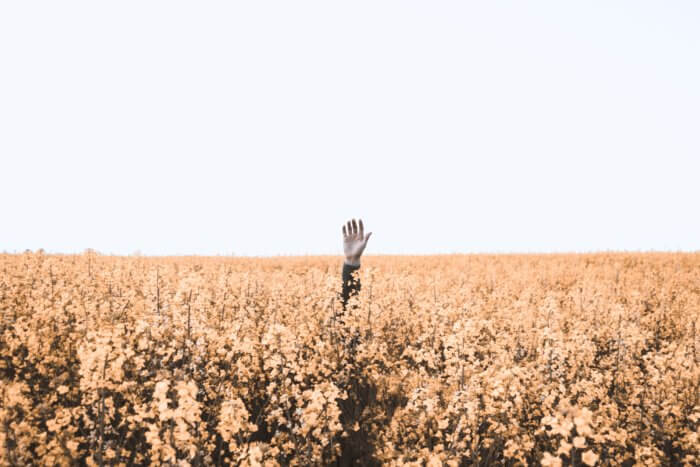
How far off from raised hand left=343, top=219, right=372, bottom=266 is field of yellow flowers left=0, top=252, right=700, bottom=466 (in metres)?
0.93

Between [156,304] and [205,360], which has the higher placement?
[156,304]

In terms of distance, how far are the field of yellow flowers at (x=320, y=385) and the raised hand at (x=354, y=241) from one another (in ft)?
3.06

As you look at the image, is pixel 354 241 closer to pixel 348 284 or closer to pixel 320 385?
pixel 348 284

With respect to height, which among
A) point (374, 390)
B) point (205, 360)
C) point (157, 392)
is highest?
point (157, 392)

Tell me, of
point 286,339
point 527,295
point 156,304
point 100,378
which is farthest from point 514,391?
point 527,295

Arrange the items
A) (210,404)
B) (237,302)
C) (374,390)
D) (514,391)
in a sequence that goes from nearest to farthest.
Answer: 1. (514,391)
2. (210,404)
3. (374,390)
4. (237,302)

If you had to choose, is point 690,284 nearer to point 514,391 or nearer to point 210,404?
point 514,391

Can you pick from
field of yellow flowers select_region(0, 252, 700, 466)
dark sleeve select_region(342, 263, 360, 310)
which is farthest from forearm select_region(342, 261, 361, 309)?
field of yellow flowers select_region(0, 252, 700, 466)

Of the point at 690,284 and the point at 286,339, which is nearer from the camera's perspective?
the point at 286,339

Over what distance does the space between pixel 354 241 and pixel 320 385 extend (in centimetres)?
476

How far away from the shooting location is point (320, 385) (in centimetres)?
404

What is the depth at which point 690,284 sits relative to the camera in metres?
17.1

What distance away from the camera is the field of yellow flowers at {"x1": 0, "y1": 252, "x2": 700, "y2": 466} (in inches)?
128

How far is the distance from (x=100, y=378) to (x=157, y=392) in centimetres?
87
